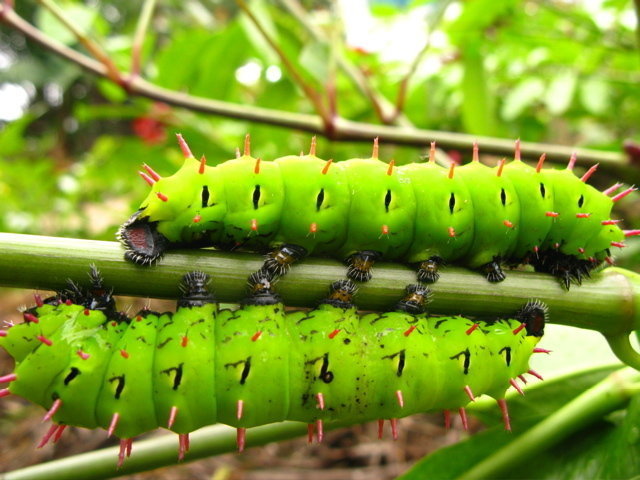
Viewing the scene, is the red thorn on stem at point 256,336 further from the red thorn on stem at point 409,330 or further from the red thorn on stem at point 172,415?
the red thorn on stem at point 409,330

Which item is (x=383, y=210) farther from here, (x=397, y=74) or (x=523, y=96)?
(x=397, y=74)

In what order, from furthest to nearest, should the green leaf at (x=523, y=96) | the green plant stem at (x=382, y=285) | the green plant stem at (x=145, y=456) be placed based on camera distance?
the green leaf at (x=523, y=96), the green plant stem at (x=145, y=456), the green plant stem at (x=382, y=285)

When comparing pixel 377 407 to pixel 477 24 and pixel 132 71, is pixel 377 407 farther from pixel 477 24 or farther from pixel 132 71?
pixel 477 24

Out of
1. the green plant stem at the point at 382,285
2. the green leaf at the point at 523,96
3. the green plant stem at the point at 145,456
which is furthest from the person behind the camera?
the green leaf at the point at 523,96

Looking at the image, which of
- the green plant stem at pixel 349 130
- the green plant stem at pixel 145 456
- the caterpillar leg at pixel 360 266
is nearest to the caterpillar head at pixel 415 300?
the caterpillar leg at pixel 360 266

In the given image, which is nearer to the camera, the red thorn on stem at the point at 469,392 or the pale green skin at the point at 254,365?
the pale green skin at the point at 254,365

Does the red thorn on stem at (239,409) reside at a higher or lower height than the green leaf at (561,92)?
lower

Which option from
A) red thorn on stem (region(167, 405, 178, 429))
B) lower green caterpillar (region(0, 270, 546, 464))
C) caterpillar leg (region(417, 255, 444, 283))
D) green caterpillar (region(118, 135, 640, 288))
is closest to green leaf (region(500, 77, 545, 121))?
green caterpillar (region(118, 135, 640, 288))
